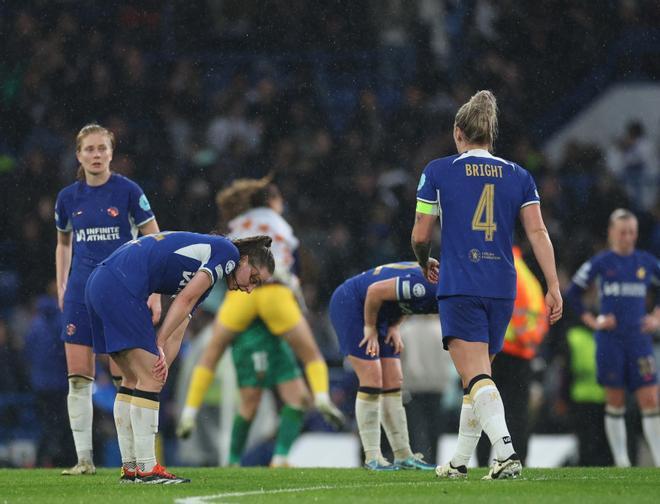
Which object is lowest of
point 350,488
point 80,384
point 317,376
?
point 350,488

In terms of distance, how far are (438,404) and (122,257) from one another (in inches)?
235

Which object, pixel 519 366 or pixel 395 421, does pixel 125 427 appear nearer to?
pixel 395 421

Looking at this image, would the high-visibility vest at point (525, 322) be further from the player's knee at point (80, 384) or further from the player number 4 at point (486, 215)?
the player's knee at point (80, 384)

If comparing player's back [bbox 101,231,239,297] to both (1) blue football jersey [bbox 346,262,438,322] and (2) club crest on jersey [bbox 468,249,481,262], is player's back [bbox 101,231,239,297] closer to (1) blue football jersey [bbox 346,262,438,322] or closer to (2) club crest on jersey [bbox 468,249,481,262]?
(2) club crest on jersey [bbox 468,249,481,262]

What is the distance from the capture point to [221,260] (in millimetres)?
7988

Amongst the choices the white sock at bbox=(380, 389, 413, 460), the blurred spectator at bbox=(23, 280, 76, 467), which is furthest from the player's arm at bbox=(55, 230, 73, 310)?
the blurred spectator at bbox=(23, 280, 76, 467)

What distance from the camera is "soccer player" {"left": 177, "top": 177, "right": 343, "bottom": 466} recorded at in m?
12.7

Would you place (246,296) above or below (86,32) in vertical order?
below

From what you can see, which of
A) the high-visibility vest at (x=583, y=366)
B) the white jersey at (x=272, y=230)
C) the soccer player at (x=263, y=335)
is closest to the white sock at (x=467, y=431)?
the soccer player at (x=263, y=335)

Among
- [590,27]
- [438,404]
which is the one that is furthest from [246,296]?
[590,27]

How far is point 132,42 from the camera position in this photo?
2131 cm

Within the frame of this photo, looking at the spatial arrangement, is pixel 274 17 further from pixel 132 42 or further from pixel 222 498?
pixel 222 498

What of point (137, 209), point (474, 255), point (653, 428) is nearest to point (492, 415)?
point (474, 255)

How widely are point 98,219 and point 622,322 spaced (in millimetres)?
5863
